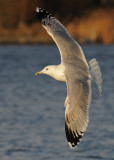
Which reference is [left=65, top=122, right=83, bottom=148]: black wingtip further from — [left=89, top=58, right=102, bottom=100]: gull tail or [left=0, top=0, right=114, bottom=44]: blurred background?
[left=0, top=0, right=114, bottom=44]: blurred background

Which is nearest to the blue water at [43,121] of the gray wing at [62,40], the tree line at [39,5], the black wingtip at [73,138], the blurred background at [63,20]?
the gray wing at [62,40]

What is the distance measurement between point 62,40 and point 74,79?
903 millimetres

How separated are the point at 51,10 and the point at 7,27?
12.5ft

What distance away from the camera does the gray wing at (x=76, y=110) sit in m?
6.56

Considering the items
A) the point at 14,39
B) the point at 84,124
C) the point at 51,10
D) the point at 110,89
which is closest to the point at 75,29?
the point at 14,39

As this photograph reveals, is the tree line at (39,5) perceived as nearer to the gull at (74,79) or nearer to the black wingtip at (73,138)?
the gull at (74,79)

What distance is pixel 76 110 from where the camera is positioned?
21.8 feet

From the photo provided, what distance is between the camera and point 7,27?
32.1 m

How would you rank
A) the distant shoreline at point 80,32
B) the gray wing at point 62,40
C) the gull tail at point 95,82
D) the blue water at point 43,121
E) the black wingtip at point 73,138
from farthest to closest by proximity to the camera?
the distant shoreline at point 80,32
the blue water at point 43,121
the gull tail at point 95,82
the gray wing at point 62,40
the black wingtip at point 73,138

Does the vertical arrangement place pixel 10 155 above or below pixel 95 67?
below

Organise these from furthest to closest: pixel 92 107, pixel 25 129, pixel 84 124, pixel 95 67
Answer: pixel 92 107 < pixel 25 129 < pixel 95 67 < pixel 84 124

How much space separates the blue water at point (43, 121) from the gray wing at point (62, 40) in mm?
2143

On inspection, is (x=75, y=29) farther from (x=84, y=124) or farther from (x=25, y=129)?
(x=84, y=124)

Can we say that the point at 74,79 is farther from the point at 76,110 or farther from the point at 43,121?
the point at 43,121
